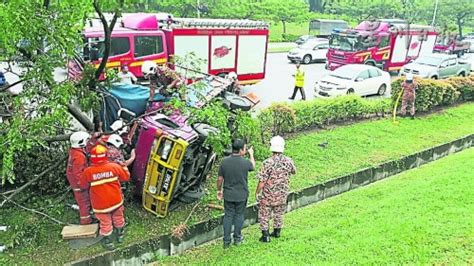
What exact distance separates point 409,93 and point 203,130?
8.86 meters

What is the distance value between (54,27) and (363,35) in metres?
18.9

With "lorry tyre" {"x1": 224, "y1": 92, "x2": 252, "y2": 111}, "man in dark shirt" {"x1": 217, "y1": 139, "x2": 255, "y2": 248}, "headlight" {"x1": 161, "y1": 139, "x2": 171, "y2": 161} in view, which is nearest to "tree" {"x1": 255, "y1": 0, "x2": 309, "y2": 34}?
"lorry tyre" {"x1": 224, "y1": 92, "x2": 252, "y2": 111}

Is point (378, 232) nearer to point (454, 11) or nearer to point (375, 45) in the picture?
point (375, 45)

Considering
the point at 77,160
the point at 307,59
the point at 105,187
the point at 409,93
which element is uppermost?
the point at 77,160

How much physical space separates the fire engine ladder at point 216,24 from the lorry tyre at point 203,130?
8.25m

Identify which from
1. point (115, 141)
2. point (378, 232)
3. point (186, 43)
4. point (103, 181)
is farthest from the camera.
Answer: point (186, 43)

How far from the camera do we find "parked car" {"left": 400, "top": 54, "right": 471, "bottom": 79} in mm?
20500

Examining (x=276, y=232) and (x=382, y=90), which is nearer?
(x=276, y=232)

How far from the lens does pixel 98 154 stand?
583 centimetres

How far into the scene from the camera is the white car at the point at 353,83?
16406mm

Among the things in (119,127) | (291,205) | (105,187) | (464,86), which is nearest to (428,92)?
(464,86)

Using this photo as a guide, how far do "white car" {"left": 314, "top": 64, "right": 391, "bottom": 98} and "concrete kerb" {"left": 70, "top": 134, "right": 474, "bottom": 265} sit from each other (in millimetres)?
4923

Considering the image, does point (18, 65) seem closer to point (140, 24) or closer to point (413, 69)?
point (140, 24)

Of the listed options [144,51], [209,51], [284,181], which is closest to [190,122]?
[284,181]
